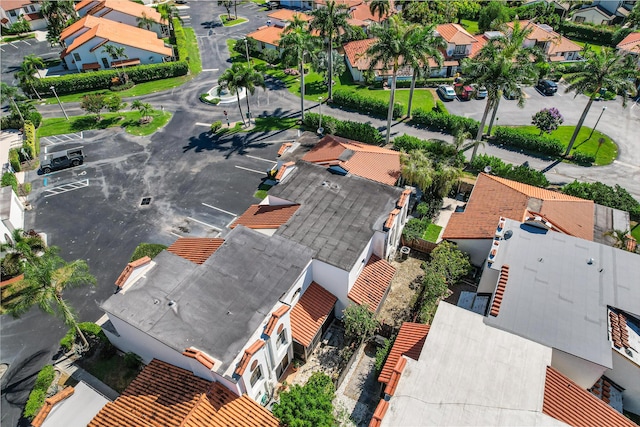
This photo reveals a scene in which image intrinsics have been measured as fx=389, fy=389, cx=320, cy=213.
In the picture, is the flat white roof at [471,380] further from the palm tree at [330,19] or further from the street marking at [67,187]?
the palm tree at [330,19]

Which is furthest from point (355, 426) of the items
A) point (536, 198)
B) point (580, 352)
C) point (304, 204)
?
point (536, 198)

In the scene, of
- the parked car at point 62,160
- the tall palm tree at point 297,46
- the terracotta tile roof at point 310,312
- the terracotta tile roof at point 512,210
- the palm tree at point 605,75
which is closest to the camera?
the terracotta tile roof at point 310,312

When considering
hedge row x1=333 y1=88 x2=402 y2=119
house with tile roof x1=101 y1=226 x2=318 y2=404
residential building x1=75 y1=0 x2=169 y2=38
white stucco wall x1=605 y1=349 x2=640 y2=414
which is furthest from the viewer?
residential building x1=75 y1=0 x2=169 y2=38

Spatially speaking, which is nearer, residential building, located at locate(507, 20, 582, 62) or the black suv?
the black suv

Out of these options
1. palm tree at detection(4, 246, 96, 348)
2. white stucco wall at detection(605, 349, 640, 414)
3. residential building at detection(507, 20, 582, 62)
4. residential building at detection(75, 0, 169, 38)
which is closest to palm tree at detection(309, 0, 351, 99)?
residential building at detection(507, 20, 582, 62)

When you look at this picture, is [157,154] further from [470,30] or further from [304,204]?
[470,30]

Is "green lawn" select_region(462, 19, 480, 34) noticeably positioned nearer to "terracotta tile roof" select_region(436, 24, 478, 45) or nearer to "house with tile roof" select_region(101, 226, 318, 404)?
"terracotta tile roof" select_region(436, 24, 478, 45)

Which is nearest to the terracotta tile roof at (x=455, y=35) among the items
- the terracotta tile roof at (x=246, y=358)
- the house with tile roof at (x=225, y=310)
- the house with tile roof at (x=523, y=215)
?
the house with tile roof at (x=523, y=215)
